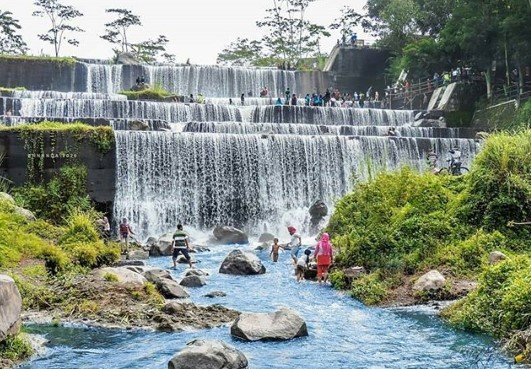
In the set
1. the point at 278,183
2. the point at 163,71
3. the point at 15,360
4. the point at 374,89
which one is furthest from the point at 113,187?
the point at 374,89

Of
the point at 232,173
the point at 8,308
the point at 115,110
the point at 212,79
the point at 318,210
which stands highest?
the point at 212,79

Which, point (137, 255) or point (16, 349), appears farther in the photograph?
point (137, 255)

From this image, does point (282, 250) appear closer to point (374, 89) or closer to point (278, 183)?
point (278, 183)

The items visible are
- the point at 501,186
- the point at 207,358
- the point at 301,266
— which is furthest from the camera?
the point at 301,266

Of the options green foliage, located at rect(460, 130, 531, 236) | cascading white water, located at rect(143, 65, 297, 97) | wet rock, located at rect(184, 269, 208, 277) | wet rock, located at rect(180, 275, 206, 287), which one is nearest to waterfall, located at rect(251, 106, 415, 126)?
cascading white water, located at rect(143, 65, 297, 97)

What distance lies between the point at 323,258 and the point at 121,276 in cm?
430

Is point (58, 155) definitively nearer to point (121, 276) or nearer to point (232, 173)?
point (232, 173)

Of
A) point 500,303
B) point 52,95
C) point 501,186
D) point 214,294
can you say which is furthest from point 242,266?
point 52,95

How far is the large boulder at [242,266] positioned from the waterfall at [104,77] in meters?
24.6

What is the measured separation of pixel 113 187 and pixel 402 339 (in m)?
15.4

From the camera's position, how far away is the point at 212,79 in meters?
40.7

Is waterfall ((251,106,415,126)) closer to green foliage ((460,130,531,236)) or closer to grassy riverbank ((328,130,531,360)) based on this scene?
grassy riverbank ((328,130,531,360))

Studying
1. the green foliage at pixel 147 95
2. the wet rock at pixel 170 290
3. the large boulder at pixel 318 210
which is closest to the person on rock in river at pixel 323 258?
the wet rock at pixel 170 290

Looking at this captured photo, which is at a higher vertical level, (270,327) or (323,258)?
(323,258)
